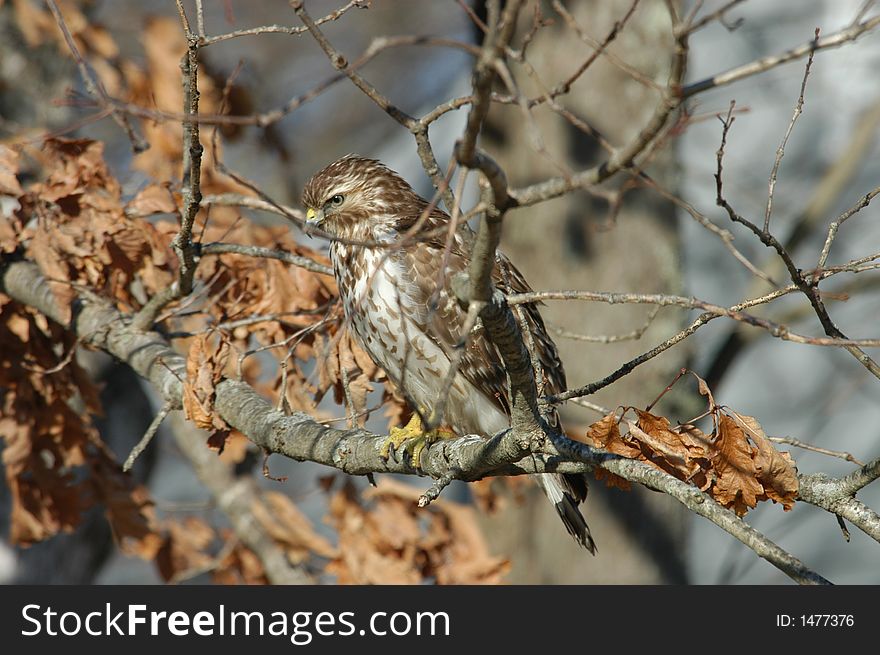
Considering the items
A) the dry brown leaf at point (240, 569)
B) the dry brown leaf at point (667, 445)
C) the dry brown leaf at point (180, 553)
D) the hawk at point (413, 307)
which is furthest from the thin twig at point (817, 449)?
the dry brown leaf at point (180, 553)

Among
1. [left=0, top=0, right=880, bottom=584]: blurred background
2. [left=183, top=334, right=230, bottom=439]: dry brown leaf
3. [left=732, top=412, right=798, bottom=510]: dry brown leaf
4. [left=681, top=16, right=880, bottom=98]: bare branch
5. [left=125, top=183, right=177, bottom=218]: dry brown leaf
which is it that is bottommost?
[left=732, top=412, right=798, bottom=510]: dry brown leaf

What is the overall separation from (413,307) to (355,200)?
56cm

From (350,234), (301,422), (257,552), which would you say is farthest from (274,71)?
(301,422)

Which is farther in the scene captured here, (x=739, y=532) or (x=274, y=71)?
(x=274, y=71)

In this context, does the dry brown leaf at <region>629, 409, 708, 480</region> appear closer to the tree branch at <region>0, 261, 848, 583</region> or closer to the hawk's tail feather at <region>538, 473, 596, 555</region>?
the tree branch at <region>0, 261, 848, 583</region>

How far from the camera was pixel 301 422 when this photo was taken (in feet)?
9.86

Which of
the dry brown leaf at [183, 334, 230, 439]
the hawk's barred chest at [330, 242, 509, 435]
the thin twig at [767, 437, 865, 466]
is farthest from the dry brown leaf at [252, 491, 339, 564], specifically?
the thin twig at [767, 437, 865, 466]

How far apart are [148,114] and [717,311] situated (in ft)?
3.87

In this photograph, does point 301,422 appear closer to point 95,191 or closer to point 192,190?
point 192,190

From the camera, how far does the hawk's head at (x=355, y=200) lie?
3.56 meters

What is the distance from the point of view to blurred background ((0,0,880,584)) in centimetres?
516

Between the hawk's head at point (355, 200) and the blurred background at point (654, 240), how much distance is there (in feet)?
2.97

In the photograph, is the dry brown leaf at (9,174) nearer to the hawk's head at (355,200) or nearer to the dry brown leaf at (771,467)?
the hawk's head at (355,200)

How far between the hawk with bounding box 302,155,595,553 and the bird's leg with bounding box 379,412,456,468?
1 centimetres
